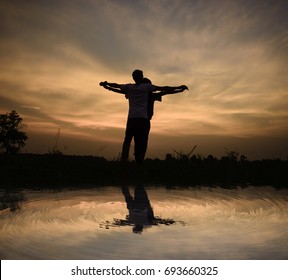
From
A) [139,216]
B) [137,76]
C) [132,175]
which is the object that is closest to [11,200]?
[139,216]

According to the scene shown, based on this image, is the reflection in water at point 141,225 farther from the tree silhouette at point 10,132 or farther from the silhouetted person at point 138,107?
the tree silhouette at point 10,132

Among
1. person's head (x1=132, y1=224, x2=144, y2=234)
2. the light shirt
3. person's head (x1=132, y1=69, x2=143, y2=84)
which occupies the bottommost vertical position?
person's head (x1=132, y1=224, x2=144, y2=234)

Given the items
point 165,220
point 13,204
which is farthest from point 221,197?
point 13,204

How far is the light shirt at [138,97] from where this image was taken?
7.26m

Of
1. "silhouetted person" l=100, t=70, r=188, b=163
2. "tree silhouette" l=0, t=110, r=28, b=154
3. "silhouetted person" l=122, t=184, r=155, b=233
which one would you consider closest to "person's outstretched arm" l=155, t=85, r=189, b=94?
"silhouetted person" l=100, t=70, r=188, b=163

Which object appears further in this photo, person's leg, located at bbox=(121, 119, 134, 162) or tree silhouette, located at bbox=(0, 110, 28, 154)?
tree silhouette, located at bbox=(0, 110, 28, 154)

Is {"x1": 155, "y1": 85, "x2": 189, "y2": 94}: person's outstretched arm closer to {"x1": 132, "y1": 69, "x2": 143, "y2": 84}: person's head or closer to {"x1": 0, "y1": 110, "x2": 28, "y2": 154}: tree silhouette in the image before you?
{"x1": 132, "y1": 69, "x2": 143, "y2": 84}: person's head

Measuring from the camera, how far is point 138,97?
7.29 m

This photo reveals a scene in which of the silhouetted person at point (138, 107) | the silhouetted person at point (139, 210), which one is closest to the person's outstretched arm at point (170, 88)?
the silhouetted person at point (138, 107)

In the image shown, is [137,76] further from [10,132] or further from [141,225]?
[10,132]

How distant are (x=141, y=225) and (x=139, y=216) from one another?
331mm

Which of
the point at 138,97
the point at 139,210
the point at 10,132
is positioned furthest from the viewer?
the point at 10,132

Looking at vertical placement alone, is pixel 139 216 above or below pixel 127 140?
below

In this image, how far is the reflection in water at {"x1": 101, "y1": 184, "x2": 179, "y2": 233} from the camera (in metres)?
3.01
